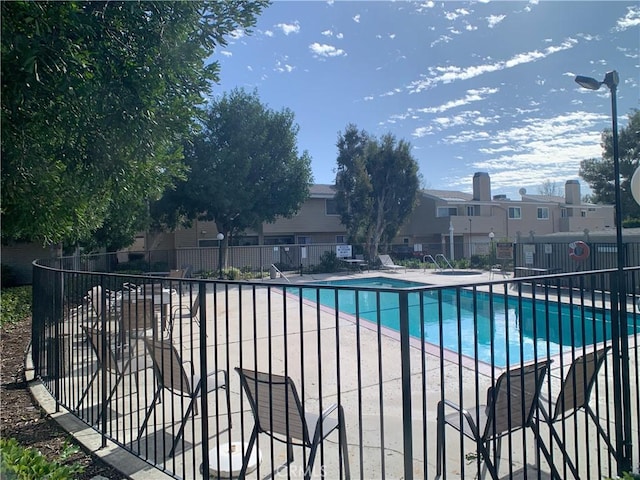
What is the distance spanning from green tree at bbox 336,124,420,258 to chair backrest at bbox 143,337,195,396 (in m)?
20.2

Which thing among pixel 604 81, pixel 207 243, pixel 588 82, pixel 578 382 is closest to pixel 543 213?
pixel 207 243

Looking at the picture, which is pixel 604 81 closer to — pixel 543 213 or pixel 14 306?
pixel 14 306

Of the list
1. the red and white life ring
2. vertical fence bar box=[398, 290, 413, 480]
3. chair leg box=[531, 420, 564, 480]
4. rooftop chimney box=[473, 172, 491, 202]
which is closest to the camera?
vertical fence bar box=[398, 290, 413, 480]

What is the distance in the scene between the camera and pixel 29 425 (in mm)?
3588

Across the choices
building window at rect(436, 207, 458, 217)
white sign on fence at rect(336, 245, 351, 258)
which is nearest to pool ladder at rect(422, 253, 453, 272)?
white sign on fence at rect(336, 245, 351, 258)

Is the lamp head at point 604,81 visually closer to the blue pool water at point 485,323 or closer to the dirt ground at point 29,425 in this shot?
the blue pool water at point 485,323

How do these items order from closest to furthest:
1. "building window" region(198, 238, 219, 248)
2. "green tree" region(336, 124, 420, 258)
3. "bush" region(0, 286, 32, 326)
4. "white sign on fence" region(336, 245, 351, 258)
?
"bush" region(0, 286, 32, 326), "white sign on fence" region(336, 245, 351, 258), "green tree" region(336, 124, 420, 258), "building window" region(198, 238, 219, 248)

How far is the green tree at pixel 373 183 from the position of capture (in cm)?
2302

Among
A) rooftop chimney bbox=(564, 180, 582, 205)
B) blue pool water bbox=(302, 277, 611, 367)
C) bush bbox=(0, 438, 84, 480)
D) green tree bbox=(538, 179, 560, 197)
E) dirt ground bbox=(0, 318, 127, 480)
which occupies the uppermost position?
green tree bbox=(538, 179, 560, 197)

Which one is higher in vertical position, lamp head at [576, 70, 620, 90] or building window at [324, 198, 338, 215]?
building window at [324, 198, 338, 215]

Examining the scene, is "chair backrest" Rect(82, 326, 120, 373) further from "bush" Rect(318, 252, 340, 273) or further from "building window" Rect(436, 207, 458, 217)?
"building window" Rect(436, 207, 458, 217)

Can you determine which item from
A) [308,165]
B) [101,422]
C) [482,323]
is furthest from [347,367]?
[308,165]

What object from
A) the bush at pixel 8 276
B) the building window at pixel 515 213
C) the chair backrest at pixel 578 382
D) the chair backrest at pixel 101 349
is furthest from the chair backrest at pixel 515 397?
the building window at pixel 515 213

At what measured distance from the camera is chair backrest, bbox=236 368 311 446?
7.58ft
